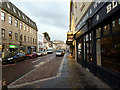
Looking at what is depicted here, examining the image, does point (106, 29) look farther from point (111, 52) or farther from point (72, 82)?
point (72, 82)

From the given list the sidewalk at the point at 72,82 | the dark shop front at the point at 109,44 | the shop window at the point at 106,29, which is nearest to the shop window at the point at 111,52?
the dark shop front at the point at 109,44

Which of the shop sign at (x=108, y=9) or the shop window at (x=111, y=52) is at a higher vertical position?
the shop sign at (x=108, y=9)

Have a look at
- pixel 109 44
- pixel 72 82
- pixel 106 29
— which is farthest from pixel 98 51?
pixel 72 82

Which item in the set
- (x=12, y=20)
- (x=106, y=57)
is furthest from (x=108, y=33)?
(x=12, y=20)

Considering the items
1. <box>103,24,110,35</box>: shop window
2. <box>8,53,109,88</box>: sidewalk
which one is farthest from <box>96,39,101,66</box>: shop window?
<box>8,53,109,88</box>: sidewalk

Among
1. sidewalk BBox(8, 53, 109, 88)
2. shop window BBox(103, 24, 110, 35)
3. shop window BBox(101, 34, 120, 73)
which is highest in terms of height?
shop window BBox(103, 24, 110, 35)

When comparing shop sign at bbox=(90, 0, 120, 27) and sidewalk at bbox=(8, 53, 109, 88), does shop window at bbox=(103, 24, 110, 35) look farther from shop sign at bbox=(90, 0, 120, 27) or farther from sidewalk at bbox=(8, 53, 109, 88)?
sidewalk at bbox=(8, 53, 109, 88)

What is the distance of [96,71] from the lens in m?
5.93

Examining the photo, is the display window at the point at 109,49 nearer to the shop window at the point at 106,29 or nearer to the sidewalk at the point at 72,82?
the shop window at the point at 106,29

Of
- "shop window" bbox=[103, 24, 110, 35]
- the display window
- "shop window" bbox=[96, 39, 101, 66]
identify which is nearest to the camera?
the display window

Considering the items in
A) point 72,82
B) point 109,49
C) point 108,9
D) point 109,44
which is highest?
point 108,9

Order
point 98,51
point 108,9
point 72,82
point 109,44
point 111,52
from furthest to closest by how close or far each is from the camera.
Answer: point 98,51 → point 72,82 → point 109,44 → point 111,52 → point 108,9

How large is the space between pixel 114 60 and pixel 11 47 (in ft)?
68.1

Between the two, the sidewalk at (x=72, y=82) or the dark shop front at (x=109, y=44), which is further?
the sidewalk at (x=72, y=82)
